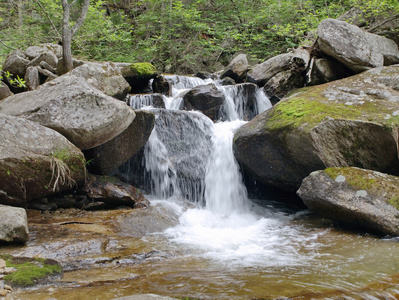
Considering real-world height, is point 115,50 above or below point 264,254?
above

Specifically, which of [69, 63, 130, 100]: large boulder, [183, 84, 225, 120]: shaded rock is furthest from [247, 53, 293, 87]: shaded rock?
[69, 63, 130, 100]: large boulder

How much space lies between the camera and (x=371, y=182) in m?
5.82

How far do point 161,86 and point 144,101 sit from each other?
1700 millimetres

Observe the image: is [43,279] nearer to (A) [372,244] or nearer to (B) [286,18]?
(A) [372,244]

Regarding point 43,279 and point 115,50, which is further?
point 115,50

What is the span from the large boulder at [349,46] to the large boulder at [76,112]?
262 inches

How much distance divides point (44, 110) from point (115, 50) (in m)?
11.6

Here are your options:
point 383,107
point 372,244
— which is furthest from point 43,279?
point 383,107

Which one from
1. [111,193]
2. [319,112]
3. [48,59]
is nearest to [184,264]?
[111,193]

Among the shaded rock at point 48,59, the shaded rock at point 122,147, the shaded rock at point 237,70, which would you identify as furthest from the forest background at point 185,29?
the shaded rock at point 122,147

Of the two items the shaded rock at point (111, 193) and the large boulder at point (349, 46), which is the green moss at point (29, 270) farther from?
the large boulder at point (349, 46)

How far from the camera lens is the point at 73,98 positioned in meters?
6.53

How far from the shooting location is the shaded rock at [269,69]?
40.1 ft

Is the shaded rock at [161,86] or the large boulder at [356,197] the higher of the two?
the shaded rock at [161,86]
